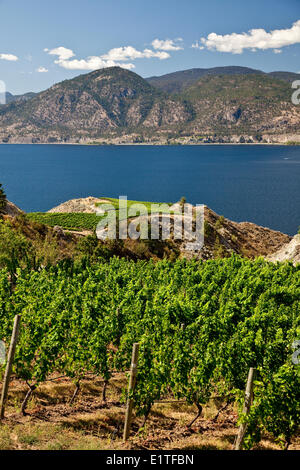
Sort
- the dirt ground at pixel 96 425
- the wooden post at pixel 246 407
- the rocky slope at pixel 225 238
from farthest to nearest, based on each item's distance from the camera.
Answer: the rocky slope at pixel 225 238, the dirt ground at pixel 96 425, the wooden post at pixel 246 407

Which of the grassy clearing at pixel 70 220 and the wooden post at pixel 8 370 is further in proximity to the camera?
the grassy clearing at pixel 70 220

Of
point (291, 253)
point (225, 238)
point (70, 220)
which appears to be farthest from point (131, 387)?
point (225, 238)

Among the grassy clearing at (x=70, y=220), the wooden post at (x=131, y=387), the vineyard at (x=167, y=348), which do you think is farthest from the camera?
the grassy clearing at (x=70, y=220)

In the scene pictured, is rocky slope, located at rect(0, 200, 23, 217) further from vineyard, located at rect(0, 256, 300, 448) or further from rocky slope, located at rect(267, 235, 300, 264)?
rocky slope, located at rect(267, 235, 300, 264)

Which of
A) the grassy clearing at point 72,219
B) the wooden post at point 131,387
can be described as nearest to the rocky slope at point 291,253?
the grassy clearing at point 72,219

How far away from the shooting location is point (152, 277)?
31.5 m

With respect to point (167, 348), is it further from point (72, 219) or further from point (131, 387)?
point (72, 219)

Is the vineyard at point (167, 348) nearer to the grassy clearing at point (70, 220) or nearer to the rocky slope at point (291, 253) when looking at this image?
the rocky slope at point (291, 253)

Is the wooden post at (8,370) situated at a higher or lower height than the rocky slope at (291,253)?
higher

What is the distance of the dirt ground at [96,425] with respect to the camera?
42.8 ft

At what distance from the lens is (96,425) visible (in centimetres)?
1492

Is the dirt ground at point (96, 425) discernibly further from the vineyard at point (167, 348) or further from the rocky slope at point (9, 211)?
the rocky slope at point (9, 211)

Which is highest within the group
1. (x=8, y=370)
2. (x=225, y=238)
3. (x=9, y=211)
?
(x=9, y=211)

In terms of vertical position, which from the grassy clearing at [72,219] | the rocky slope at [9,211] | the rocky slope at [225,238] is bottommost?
the rocky slope at [225,238]
